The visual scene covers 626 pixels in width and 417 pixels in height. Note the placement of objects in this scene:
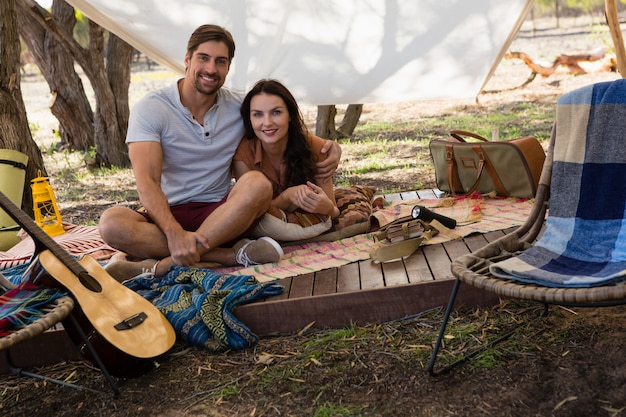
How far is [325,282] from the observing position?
9.05 ft

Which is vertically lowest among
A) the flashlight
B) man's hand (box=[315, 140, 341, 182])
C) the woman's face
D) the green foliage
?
the green foliage

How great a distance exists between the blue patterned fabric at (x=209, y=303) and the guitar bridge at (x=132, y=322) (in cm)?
18

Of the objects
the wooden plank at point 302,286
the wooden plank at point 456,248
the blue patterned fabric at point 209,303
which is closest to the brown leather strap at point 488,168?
the wooden plank at point 456,248

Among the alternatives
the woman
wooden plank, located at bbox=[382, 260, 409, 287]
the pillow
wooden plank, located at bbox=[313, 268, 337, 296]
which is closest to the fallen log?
the pillow

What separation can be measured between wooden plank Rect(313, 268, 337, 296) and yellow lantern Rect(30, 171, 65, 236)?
1799mm

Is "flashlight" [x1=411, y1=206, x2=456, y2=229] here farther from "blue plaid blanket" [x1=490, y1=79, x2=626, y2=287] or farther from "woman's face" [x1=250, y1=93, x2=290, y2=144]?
"blue plaid blanket" [x1=490, y1=79, x2=626, y2=287]

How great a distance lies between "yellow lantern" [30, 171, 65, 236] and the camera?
394 cm

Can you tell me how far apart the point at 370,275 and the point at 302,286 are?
0.89 ft

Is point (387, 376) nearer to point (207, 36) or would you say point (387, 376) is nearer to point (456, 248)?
point (456, 248)

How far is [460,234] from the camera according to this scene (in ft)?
10.6

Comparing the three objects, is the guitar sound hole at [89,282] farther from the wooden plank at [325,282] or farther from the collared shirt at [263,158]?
the collared shirt at [263,158]

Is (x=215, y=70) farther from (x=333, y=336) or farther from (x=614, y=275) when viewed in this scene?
(x=614, y=275)

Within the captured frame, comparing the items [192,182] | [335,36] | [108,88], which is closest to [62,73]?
[108,88]

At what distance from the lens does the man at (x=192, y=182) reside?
3.03m
